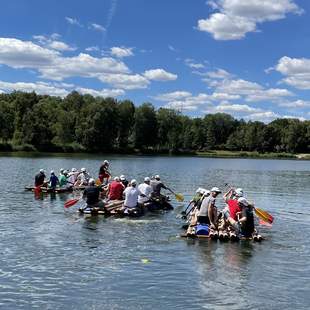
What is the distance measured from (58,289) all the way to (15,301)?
144 cm

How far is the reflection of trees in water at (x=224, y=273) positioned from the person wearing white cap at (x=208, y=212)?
3.97 feet

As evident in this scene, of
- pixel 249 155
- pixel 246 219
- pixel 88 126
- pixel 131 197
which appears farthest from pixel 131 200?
pixel 249 155

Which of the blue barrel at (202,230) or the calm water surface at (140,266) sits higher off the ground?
the blue barrel at (202,230)

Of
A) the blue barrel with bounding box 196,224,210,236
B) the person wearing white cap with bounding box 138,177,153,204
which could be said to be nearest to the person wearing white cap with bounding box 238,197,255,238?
the blue barrel with bounding box 196,224,210,236

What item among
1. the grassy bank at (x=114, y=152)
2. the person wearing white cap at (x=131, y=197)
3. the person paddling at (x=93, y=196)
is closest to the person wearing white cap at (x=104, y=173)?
the person paddling at (x=93, y=196)

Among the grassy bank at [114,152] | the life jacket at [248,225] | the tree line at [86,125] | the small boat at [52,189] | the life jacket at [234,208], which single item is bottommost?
the small boat at [52,189]

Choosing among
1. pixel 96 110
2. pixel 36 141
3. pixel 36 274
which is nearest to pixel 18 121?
pixel 36 141

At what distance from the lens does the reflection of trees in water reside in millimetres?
13930

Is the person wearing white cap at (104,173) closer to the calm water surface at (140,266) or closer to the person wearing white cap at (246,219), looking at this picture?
the calm water surface at (140,266)

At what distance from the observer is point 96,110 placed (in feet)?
462

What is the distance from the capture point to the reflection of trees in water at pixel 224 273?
13930mm

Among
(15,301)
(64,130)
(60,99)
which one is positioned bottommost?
(15,301)

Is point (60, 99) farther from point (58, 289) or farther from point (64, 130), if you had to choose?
point (58, 289)

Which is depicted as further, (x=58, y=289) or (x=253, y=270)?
(x=253, y=270)
